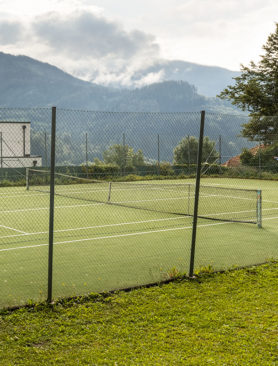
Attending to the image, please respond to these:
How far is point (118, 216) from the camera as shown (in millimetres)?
15133

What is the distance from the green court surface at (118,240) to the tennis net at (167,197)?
4cm

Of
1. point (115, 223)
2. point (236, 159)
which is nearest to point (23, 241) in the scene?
point (115, 223)

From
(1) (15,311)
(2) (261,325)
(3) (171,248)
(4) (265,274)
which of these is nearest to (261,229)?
(3) (171,248)

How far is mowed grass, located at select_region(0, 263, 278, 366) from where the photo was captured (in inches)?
196

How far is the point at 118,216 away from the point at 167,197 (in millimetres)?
5748

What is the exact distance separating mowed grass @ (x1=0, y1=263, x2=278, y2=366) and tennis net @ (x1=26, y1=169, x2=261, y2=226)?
20.1 ft

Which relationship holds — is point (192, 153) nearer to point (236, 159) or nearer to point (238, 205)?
point (236, 159)

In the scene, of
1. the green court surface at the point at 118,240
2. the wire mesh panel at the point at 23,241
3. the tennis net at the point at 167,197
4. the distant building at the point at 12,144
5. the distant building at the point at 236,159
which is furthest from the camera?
the distant building at the point at 12,144

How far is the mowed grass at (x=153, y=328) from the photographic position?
16.3 feet

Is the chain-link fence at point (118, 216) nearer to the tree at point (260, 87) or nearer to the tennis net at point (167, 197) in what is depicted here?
the tennis net at point (167, 197)

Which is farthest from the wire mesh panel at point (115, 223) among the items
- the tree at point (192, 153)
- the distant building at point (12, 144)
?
the distant building at point (12, 144)

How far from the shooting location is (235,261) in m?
9.20

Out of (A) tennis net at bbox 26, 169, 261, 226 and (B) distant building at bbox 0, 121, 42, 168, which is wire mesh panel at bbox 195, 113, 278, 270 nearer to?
(A) tennis net at bbox 26, 169, 261, 226

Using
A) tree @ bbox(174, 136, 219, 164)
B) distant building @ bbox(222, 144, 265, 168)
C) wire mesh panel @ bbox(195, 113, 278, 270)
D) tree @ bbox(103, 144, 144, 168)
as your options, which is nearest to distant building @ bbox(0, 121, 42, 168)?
tree @ bbox(103, 144, 144, 168)
